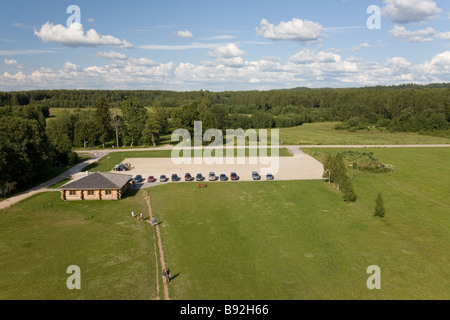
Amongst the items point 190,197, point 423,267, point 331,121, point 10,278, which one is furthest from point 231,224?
point 331,121

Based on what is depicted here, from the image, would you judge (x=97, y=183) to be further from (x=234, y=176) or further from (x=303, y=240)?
(x=303, y=240)

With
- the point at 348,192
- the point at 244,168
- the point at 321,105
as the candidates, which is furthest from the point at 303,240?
the point at 321,105

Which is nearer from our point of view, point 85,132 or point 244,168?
point 244,168

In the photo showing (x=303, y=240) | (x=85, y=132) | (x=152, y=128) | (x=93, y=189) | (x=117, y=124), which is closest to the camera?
(x=303, y=240)

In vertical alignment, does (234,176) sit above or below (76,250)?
above

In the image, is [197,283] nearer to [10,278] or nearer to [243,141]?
[10,278]

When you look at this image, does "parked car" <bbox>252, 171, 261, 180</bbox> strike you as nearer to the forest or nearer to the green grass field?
the green grass field

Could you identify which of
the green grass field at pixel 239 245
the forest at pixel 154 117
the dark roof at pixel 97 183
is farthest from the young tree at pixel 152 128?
the dark roof at pixel 97 183

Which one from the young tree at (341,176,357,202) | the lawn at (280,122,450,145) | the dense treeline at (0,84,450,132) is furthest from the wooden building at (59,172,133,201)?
the lawn at (280,122,450,145)

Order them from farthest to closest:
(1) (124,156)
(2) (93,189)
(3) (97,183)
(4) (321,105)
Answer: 1. (4) (321,105)
2. (1) (124,156)
3. (3) (97,183)
4. (2) (93,189)
